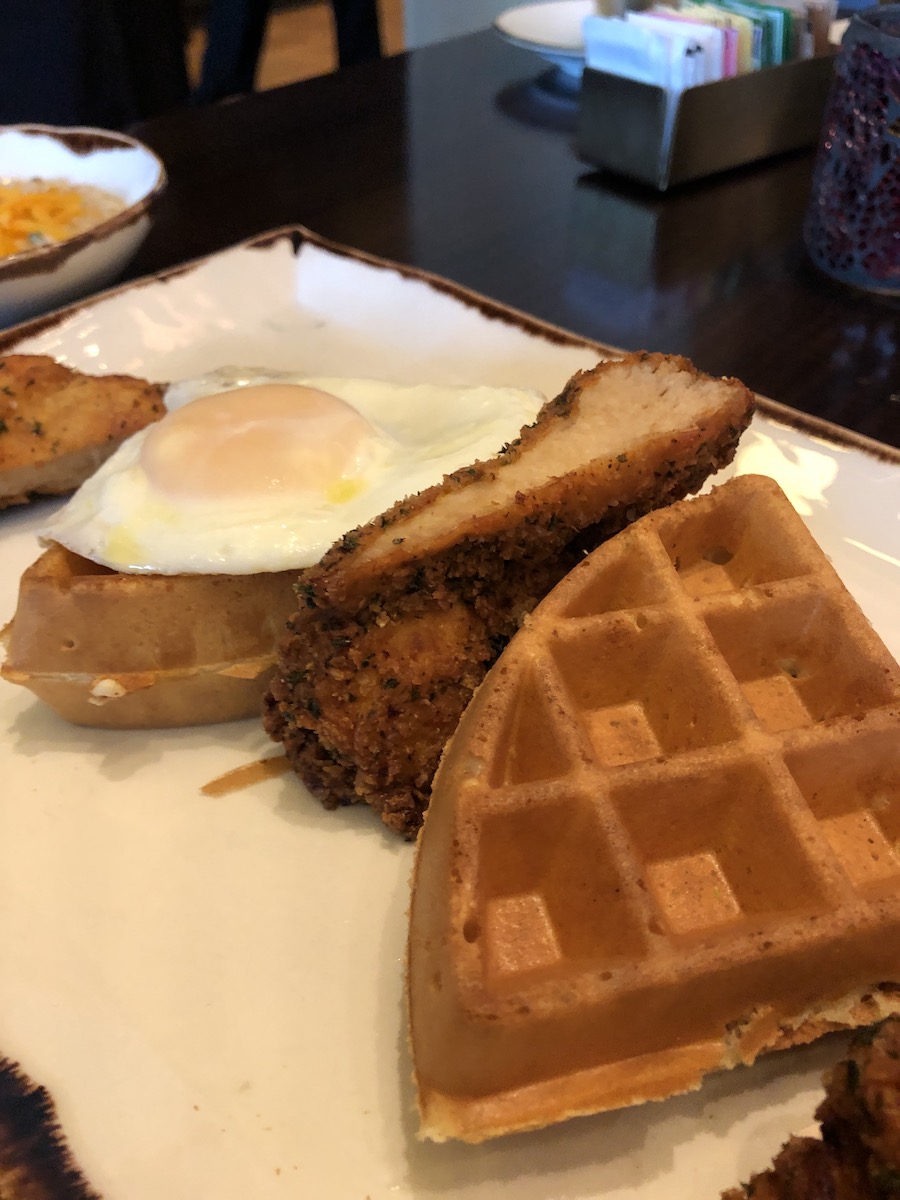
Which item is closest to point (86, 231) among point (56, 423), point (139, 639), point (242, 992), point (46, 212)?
point (46, 212)

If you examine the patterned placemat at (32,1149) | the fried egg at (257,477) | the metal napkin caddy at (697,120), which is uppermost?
the metal napkin caddy at (697,120)

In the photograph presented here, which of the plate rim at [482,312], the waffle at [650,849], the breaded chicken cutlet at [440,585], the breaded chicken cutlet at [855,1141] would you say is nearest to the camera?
the breaded chicken cutlet at [855,1141]

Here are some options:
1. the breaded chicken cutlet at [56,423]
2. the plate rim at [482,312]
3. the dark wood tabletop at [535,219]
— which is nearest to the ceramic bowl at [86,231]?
the plate rim at [482,312]

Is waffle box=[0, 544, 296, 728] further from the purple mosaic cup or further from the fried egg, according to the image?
the purple mosaic cup

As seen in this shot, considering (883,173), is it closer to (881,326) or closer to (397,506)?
(881,326)

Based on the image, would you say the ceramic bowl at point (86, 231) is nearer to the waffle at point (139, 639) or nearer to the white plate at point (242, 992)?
the white plate at point (242, 992)

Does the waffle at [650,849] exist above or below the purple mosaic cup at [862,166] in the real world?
below
